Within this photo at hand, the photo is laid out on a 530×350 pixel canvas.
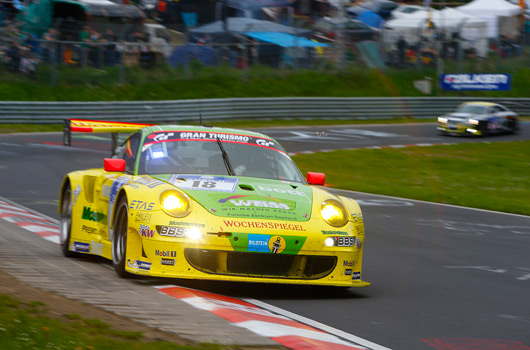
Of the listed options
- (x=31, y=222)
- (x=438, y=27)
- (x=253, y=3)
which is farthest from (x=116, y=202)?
(x=438, y=27)

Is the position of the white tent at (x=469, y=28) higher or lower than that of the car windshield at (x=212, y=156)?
higher

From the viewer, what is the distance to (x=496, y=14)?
38094mm

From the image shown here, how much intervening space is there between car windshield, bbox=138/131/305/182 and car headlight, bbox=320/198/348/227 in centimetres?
88

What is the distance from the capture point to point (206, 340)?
4.68 m

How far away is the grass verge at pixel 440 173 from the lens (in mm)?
16062

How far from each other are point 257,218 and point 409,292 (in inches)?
56.2

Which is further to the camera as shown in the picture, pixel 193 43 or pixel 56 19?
pixel 193 43

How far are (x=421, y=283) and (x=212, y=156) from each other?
2.03 meters

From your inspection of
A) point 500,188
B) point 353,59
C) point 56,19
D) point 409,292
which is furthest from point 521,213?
point 353,59

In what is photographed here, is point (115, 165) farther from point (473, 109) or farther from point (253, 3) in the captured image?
point (253, 3)

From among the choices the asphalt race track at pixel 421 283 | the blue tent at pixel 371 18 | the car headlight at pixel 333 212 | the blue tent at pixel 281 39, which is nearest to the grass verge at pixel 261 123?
the blue tent at pixel 281 39

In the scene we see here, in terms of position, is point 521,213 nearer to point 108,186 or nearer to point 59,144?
point 108,186

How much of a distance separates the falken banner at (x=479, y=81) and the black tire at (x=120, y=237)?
33.8m

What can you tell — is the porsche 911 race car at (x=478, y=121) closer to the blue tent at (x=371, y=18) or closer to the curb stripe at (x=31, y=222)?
the blue tent at (x=371, y=18)
